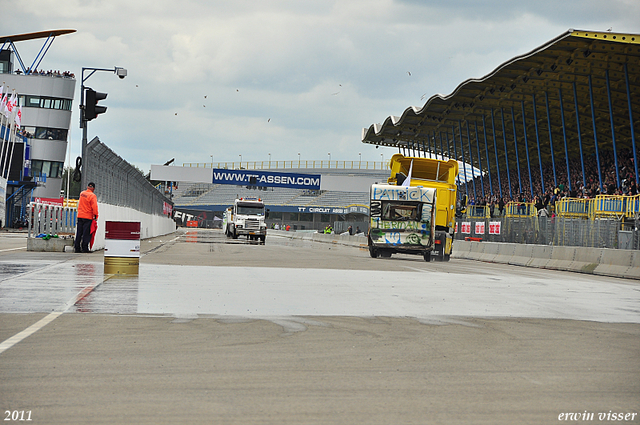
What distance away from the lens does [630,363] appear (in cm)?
676

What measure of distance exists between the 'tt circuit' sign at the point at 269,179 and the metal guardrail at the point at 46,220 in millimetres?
50714

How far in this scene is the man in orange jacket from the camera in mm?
20906

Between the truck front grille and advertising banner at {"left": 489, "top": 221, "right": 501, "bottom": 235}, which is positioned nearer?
advertising banner at {"left": 489, "top": 221, "right": 501, "bottom": 235}

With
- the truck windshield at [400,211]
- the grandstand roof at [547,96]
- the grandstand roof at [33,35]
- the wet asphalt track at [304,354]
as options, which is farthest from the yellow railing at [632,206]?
the grandstand roof at [33,35]

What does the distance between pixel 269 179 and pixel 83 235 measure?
55.5 metres

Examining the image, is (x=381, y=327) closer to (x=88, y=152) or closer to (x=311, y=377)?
(x=311, y=377)

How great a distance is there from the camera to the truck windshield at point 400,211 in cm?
2769

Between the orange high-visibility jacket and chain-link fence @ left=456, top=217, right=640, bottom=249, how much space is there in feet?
51.3

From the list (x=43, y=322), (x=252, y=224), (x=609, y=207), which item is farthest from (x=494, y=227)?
(x=43, y=322)

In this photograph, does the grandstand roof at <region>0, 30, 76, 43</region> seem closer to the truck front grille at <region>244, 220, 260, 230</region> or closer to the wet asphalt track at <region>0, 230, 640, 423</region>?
the truck front grille at <region>244, 220, 260, 230</region>

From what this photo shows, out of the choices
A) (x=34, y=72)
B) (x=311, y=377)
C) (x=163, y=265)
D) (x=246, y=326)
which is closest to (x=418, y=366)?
(x=311, y=377)

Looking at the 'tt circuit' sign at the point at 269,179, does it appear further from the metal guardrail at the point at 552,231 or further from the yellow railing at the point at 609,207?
the yellow railing at the point at 609,207

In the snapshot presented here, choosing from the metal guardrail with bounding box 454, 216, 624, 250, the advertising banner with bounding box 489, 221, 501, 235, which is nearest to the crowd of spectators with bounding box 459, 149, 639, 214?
the advertising banner with bounding box 489, 221, 501, 235

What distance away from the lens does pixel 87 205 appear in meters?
21.0
